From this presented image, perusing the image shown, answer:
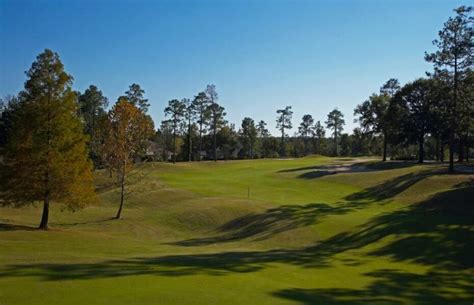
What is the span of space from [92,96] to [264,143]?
49951 mm

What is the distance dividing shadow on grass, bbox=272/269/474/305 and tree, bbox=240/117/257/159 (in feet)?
315

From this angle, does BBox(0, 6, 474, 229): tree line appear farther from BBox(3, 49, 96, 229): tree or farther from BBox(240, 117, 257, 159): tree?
BBox(240, 117, 257, 159): tree

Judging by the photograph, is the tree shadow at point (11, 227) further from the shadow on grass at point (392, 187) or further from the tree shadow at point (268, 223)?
the shadow on grass at point (392, 187)

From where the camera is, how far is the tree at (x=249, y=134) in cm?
11553

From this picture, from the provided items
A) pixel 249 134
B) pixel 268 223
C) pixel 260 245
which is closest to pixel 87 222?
pixel 268 223

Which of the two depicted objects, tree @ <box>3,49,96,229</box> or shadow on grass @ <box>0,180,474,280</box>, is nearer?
shadow on grass @ <box>0,180,474,280</box>

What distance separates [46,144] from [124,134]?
30.0 ft

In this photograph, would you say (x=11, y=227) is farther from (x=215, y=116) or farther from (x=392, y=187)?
(x=215, y=116)

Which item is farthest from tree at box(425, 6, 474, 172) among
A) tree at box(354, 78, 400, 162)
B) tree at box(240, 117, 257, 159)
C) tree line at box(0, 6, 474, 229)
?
tree at box(240, 117, 257, 159)

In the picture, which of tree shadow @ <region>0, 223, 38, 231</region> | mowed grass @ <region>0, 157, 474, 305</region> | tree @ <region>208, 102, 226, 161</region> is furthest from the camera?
tree @ <region>208, 102, 226, 161</region>

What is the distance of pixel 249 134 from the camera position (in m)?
115

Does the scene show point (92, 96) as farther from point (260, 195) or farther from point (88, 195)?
point (88, 195)

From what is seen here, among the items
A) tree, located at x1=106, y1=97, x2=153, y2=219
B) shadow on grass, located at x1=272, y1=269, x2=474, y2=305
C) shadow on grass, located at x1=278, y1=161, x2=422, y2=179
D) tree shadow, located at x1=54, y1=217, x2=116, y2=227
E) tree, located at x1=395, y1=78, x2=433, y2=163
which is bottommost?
tree shadow, located at x1=54, y1=217, x2=116, y2=227

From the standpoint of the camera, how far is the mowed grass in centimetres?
1281
